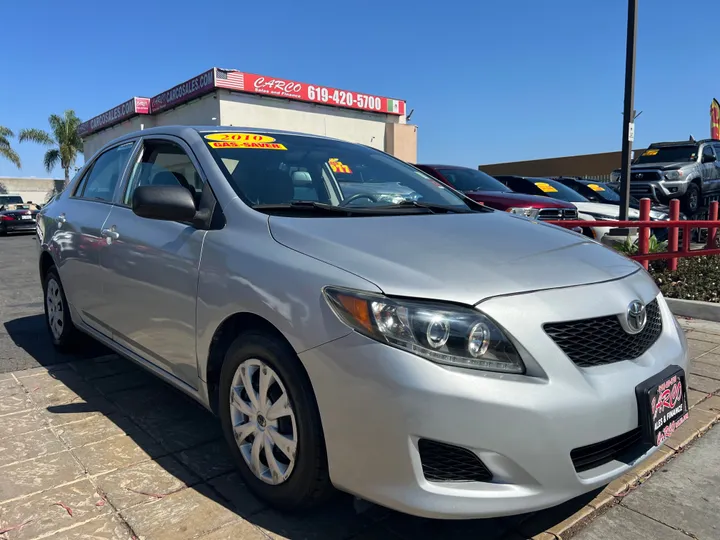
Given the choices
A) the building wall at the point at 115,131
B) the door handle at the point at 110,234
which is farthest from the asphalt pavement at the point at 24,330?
the building wall at the point at 115,131

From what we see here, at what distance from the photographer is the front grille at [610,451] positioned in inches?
75.0

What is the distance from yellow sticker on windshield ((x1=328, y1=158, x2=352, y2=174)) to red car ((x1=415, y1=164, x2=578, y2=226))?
12.6ft

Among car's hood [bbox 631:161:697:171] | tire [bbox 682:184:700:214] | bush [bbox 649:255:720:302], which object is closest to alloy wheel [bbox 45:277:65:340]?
bush [bbox 649:255:720:302]

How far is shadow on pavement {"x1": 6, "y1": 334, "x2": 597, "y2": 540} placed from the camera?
7.38 ft

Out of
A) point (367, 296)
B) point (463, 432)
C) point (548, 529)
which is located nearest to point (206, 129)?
point (367, 296)

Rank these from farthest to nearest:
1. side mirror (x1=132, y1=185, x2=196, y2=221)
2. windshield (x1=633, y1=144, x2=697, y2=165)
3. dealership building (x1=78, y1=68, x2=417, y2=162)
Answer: dealership building (x1=78, y1=68, x2=417, y2=162) < windshield (x1=633, y1=144, x2=697, y2=165) < side mirror (x1=132, y1=185, x2=196, y2=221)

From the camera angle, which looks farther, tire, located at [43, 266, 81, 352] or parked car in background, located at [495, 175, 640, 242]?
parked car in background, located at [495, 175, 640, 242]

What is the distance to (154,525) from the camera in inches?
88.4

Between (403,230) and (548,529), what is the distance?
1.30m

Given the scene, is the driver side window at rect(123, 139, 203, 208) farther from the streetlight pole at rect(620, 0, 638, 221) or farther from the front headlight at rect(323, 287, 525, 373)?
the streetlight pole at rect(620, 0, 638, 221)

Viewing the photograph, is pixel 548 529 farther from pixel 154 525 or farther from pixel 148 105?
pixel 148 105

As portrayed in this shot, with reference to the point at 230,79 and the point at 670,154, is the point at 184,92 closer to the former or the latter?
the point at 230,79

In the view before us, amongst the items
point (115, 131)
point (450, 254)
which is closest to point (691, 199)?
point (450, 254)

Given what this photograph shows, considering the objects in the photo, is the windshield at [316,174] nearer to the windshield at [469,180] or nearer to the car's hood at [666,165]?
the windshield at [469,180]
